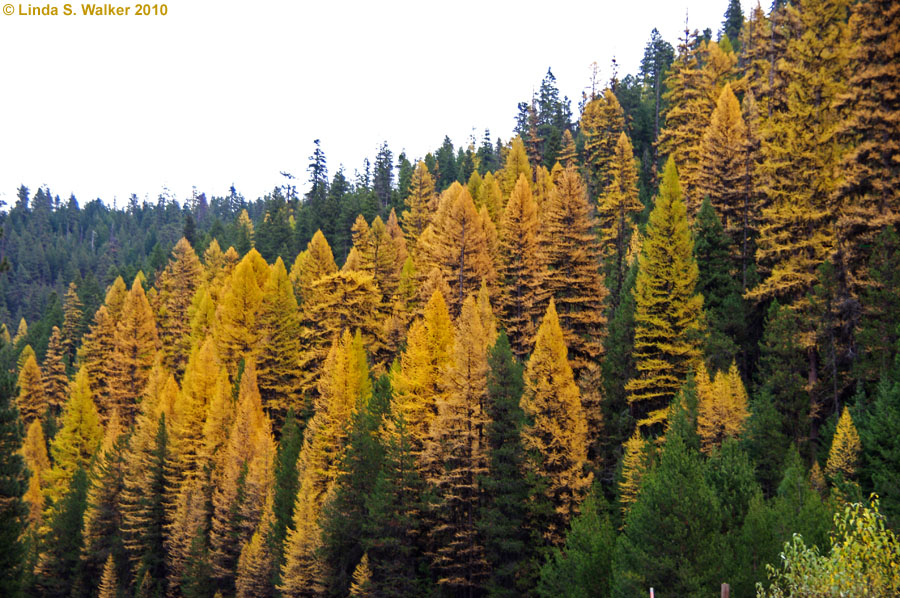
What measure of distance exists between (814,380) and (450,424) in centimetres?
1579

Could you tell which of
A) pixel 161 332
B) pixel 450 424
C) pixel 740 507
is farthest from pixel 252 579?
pixel 161 332

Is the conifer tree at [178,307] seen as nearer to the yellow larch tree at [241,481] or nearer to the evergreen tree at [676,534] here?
the yellow larch tree at [241,481]

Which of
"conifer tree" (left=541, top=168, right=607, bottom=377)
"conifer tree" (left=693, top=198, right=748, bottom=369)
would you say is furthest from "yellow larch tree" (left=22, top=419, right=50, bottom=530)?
"conifer tree" (left=693, top=198, right=748, bottom=369)

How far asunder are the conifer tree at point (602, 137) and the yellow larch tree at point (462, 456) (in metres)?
39.0

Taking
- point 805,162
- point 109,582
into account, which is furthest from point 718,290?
point 109,582

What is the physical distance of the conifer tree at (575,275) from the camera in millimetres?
37625

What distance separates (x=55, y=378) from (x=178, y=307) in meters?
21.6

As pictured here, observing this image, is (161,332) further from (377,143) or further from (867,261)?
(867,261)

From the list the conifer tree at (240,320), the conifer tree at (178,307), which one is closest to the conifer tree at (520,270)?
the conifer tree at (240,320)

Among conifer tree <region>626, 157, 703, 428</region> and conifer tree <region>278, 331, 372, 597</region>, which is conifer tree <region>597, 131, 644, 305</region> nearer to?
conifer tree <region>626, 157, 703, 428</region>

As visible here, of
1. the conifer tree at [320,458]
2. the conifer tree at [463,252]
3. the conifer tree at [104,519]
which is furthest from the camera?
the conifer tree at [104,519]

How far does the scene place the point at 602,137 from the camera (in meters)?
70.1

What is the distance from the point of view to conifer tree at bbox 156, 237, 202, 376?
65.0 meters

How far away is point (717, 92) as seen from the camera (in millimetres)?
58594
